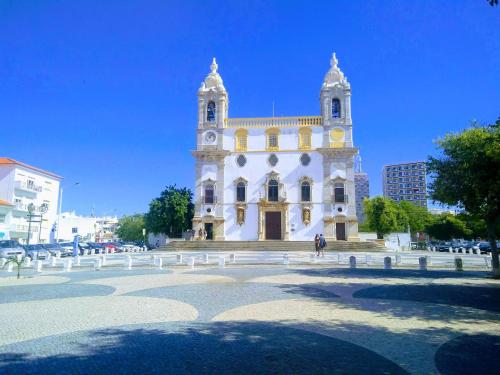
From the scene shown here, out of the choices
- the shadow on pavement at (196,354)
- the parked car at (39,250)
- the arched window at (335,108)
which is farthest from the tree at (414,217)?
the shadow on pavement at (196,354)

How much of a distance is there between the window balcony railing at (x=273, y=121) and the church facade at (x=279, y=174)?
11 cm

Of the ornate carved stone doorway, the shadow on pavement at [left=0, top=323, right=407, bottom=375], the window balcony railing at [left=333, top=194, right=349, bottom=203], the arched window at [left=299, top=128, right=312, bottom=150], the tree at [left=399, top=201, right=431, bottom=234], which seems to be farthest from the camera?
the tree at [left=399, top=201, right=431, bottom=234]

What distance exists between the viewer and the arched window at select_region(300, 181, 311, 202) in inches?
1555

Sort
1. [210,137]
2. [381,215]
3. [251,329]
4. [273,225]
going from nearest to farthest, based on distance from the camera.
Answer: [251,329], [273,225], [210,137], [381,215]

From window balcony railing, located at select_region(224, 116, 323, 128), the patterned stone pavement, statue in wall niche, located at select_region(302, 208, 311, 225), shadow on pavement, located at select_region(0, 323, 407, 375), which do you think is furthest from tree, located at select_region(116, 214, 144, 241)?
shadow on pavement, located at select_region(0, 323, 407, 375)

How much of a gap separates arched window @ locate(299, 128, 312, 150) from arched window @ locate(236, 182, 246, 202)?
7975mm

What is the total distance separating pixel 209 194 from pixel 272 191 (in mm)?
7240

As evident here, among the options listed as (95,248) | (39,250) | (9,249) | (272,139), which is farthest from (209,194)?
(9,249)

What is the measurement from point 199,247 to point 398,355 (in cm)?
3229

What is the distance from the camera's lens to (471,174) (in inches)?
505

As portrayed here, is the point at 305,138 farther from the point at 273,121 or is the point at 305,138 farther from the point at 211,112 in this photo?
the point at 211,112

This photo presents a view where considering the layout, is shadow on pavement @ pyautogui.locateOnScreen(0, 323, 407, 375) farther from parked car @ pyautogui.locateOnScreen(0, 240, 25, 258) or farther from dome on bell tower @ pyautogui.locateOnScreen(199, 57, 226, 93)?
dome on bell tower @ pyautogui.locateOnScreen(199, 57, 226, 93)

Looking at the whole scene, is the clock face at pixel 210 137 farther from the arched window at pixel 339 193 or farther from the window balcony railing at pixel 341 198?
the window balcony railing at pixel 341 198

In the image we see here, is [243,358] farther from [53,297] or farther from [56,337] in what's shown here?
[53,297]
